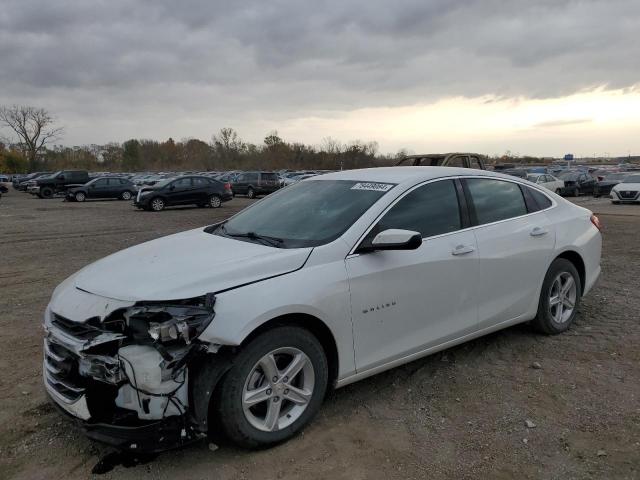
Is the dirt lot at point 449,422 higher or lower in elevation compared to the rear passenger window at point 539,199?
lower

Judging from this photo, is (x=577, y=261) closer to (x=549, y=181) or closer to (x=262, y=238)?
(x=262, y=238)

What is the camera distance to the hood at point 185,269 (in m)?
2.96

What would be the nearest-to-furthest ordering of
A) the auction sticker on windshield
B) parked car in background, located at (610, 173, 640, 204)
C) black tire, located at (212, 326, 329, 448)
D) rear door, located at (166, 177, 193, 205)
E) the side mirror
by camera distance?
black tire, located at (212, 326, 329, 448)
the side mirror
the auction sticker on windshield
parked car in background, located at (610, 173, 640, 204)
rear door, located at (166, 177, 193, 205)

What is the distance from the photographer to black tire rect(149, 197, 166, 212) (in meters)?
23.6

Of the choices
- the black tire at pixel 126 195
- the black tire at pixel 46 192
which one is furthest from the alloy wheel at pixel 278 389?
the black tire at pixel 46 192

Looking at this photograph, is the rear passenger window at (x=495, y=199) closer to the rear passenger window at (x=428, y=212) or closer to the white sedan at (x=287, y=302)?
the white sedan at (x=287, y=302)

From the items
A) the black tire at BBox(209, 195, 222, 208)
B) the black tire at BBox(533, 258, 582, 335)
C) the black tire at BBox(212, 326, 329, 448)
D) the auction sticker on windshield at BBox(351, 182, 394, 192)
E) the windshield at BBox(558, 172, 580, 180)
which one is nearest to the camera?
the black tire at BBox(212, 326, 329, 448)

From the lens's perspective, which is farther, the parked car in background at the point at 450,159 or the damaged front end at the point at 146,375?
the parked car in background at the point at 450,159

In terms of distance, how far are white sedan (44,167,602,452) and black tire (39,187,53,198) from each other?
36.2 meters

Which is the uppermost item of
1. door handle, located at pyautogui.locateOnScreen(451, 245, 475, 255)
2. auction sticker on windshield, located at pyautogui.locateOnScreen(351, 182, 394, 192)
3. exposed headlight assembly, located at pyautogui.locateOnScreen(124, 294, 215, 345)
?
auction sticker on windshield, located at pyautogui.locateOnScreen(351, 182, 394, 192)

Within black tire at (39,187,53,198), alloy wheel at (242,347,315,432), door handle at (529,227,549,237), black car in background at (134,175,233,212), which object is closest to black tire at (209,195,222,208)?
black car in background at (134,175,233,212)

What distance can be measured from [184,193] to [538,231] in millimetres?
21626

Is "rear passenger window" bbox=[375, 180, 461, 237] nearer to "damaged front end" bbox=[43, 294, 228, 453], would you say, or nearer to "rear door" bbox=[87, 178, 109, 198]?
"damaged front end" bbox=[43, 294, 228, 453]

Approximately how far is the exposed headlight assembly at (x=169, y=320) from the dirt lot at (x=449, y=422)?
2.60ft
